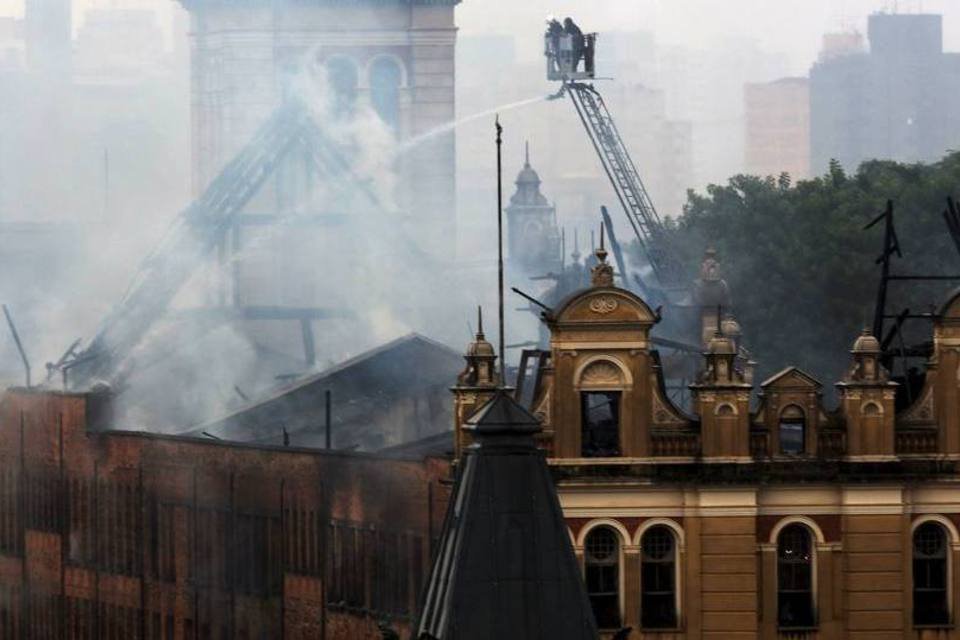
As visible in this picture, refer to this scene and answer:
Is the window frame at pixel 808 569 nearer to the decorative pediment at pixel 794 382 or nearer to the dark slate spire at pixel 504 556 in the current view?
the decorative pediment at pixel 794 382

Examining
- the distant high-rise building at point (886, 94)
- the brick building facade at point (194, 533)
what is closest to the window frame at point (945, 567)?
the brick building facade at point (194, 533)

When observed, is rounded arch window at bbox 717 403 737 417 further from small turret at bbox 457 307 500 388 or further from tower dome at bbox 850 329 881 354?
small turret at bbox 457 307 500 388

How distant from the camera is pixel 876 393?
167ft

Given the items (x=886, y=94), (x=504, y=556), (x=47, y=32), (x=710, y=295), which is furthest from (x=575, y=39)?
(x=886, y=94)

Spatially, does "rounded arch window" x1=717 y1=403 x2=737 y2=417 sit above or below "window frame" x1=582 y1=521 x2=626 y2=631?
above

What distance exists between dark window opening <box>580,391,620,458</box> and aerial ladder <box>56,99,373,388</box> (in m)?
30.1

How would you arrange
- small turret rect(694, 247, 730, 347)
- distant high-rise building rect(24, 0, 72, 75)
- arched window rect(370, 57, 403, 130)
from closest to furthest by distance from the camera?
1. small turret rect(694, 247, 730, 347)
2. arched window rect(370, 57, 403, 130)
3. distant high-rise building rect(24, 0, 72, 75)

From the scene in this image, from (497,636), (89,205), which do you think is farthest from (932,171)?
(497,636)

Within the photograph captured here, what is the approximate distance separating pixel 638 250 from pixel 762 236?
634cm

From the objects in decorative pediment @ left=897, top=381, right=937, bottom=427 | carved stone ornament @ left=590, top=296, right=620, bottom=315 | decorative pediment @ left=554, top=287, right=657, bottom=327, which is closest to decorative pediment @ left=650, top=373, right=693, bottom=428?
decorative pediment @ left=554, top=287, right=657, bottom=327

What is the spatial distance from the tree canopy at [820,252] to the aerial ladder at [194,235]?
959 cm

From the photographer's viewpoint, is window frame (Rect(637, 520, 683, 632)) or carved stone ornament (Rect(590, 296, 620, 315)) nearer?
window frame (Rect(637, 520, 683, 632))

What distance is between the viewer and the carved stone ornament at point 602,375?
50.9 meters

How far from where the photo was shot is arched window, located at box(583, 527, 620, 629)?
165 feet
